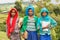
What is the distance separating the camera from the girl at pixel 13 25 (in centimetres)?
453

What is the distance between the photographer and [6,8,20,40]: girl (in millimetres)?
4527

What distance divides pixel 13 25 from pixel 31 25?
12.8 inches

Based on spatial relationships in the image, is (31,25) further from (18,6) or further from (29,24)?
(18,6)

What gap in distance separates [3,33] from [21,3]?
99cm

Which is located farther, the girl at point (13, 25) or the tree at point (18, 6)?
the tree at point (18, 6)

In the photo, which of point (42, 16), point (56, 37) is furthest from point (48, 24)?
point (56, 37)

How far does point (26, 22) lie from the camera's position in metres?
4.48

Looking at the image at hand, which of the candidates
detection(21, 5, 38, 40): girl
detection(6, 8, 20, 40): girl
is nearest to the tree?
detection(6, 8, 20, 40): girl

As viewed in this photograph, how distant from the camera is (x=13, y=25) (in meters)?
4.52

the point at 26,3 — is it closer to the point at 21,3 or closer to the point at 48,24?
the point at 21,3

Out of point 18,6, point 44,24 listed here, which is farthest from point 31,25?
point 18,6

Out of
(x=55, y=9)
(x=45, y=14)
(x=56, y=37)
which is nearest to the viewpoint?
(x=45, y=14)

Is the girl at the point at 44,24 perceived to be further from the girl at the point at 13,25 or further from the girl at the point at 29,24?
the girl at the point at 13,25

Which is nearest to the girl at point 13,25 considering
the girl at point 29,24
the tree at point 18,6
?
the girl at point 29,24
